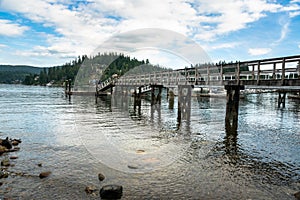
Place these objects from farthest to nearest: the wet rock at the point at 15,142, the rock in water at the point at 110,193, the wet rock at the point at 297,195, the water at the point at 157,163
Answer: the wet rock at the point at 15,142
the water at the point at 157,163
the wet rock at the point at 297,195
the rock in water at the point at 110,193

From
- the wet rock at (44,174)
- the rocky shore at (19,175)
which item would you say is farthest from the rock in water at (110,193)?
the wet rock at (44,174)

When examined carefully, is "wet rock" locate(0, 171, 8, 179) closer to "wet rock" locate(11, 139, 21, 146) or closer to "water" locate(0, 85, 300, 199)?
"water" locate(0, 85, 300, 199)

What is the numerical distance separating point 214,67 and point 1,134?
15546 millimetres

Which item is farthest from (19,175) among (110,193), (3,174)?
(110,193)

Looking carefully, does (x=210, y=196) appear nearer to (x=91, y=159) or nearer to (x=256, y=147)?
(x=91, y=159)

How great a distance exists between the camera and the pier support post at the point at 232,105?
19141mm

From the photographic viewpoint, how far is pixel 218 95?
68000mm

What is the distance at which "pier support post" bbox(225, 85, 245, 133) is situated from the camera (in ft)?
62.8

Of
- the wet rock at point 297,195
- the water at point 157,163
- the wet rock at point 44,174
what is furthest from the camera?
the wet rock at point 44,174

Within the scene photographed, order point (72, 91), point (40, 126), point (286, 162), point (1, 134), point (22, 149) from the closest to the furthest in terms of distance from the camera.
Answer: point (286, 162) → point (22, 149) → point (1, 134) → point (40, 126) → point (72, 91)

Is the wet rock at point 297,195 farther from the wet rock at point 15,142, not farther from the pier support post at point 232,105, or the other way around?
the wet rock at point 15,142

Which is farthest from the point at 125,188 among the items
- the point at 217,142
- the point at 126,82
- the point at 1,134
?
the point at 126,82

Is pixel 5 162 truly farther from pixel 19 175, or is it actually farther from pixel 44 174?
pixel 44 174

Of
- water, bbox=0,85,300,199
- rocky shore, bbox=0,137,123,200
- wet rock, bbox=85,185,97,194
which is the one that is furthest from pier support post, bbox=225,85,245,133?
wet rock, bbox=85,185,97,194
